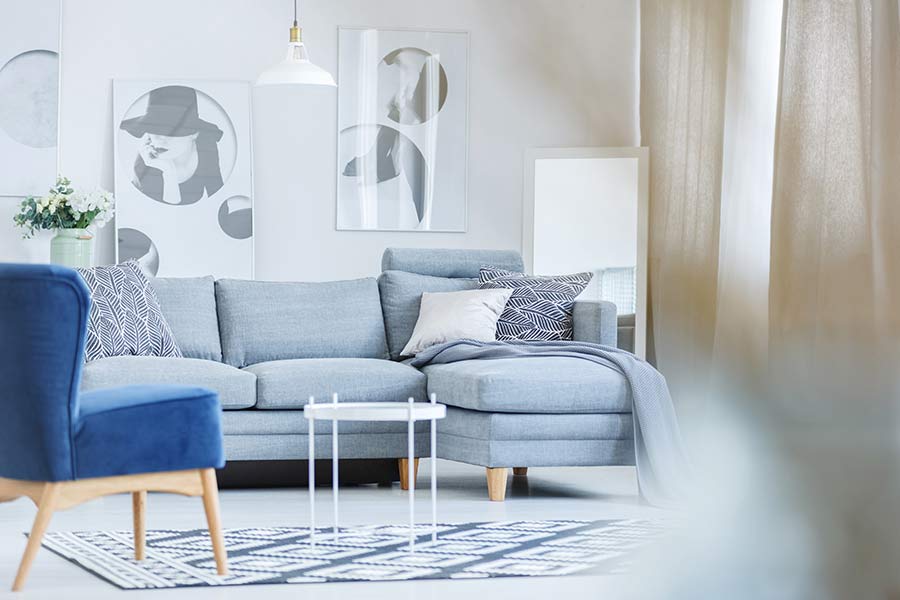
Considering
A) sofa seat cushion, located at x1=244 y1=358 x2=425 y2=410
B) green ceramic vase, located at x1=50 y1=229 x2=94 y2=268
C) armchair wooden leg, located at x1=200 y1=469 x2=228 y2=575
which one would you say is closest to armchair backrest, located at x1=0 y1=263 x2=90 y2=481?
armchair wooden leg, located at x1=200 y1=469 x2=228 y2=575

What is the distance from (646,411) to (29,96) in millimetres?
3532

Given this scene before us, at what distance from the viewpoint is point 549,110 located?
6.23m

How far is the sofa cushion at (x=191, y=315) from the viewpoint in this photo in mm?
4852

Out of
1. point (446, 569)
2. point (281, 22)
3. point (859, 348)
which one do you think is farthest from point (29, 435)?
point (281, 22)

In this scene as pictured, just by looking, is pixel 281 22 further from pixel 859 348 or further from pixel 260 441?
pixel 859 348

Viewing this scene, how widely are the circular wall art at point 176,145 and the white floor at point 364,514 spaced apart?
6.16ft

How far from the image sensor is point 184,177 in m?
5.82

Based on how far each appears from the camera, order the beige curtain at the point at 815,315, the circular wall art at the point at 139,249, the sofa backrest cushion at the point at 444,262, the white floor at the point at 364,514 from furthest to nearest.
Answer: the circular wall art at the point at 139,249, the sofa backrest cushion at the point at 444,262, the white floor at the point at 364,514, the beige curtain at the point at 815,315

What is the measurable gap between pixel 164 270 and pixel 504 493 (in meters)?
2.43

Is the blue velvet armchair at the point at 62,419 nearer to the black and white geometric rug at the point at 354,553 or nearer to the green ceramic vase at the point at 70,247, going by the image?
the black and white geometric rug at the point at 354,553

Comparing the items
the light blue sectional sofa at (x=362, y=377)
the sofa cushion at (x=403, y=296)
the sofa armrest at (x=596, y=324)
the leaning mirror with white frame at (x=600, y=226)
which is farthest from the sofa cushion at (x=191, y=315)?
the leaning mirror with white frame at (x=600, y=226)

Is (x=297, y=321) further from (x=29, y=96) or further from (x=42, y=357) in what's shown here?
(x=42, y=357)

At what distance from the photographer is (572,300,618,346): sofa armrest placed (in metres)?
4.75

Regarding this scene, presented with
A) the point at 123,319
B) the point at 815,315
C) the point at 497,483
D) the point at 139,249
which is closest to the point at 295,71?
the point at 123,319
